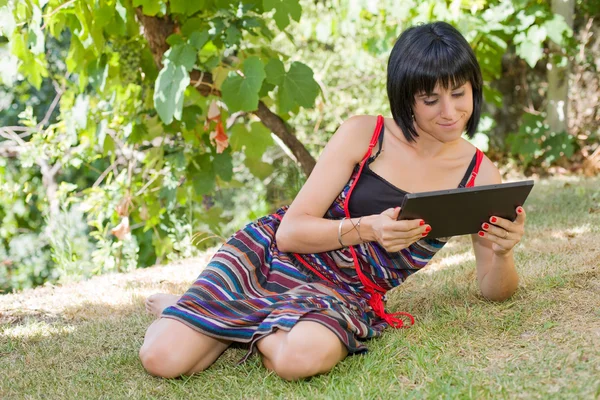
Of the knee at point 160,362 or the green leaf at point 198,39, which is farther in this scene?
the green leaf at point 198,39

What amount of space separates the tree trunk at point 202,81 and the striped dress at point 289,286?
1.51 m

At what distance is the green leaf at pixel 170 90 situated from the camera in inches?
126

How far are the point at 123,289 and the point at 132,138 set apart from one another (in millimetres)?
1113

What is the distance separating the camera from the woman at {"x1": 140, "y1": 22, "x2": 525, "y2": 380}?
6.66 feet

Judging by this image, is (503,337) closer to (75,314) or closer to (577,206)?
(75,314)

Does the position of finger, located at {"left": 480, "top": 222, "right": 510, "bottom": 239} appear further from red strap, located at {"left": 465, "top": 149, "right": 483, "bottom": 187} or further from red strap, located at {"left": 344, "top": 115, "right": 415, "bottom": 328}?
red strap, located at {"left": 344, "top": 115, "right": 415, "bottom": 328}

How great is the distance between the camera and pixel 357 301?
228 cm

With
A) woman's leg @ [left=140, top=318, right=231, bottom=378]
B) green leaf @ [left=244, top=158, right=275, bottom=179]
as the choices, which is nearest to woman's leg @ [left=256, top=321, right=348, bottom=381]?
woman's leg @ [left=140, top=318, right=231, bottom=378]

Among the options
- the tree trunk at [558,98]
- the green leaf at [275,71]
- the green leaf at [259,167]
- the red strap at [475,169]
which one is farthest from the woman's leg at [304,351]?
the tree trunk at [558,98]

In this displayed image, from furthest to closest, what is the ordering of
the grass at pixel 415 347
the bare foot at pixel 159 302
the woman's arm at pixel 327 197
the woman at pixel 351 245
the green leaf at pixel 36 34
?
the green leaf at pixel 36 34 → the bare foot at pixel 159 302 → the woman's arm at pixel 327 197 → the woman at pixel 351 245 → the grass at pixel 415 347

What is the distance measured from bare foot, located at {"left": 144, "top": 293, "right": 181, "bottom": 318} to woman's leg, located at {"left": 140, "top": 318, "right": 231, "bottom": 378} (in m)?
0.40

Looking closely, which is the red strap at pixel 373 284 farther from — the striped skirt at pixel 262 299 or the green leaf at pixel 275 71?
the green leaf at pixel 275 71

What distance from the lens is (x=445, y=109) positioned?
2.07m

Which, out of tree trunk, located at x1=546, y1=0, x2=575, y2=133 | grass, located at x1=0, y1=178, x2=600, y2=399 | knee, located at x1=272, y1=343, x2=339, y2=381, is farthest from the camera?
tree trunk, located at x1=546, y1=0, x2=575, y2=133
